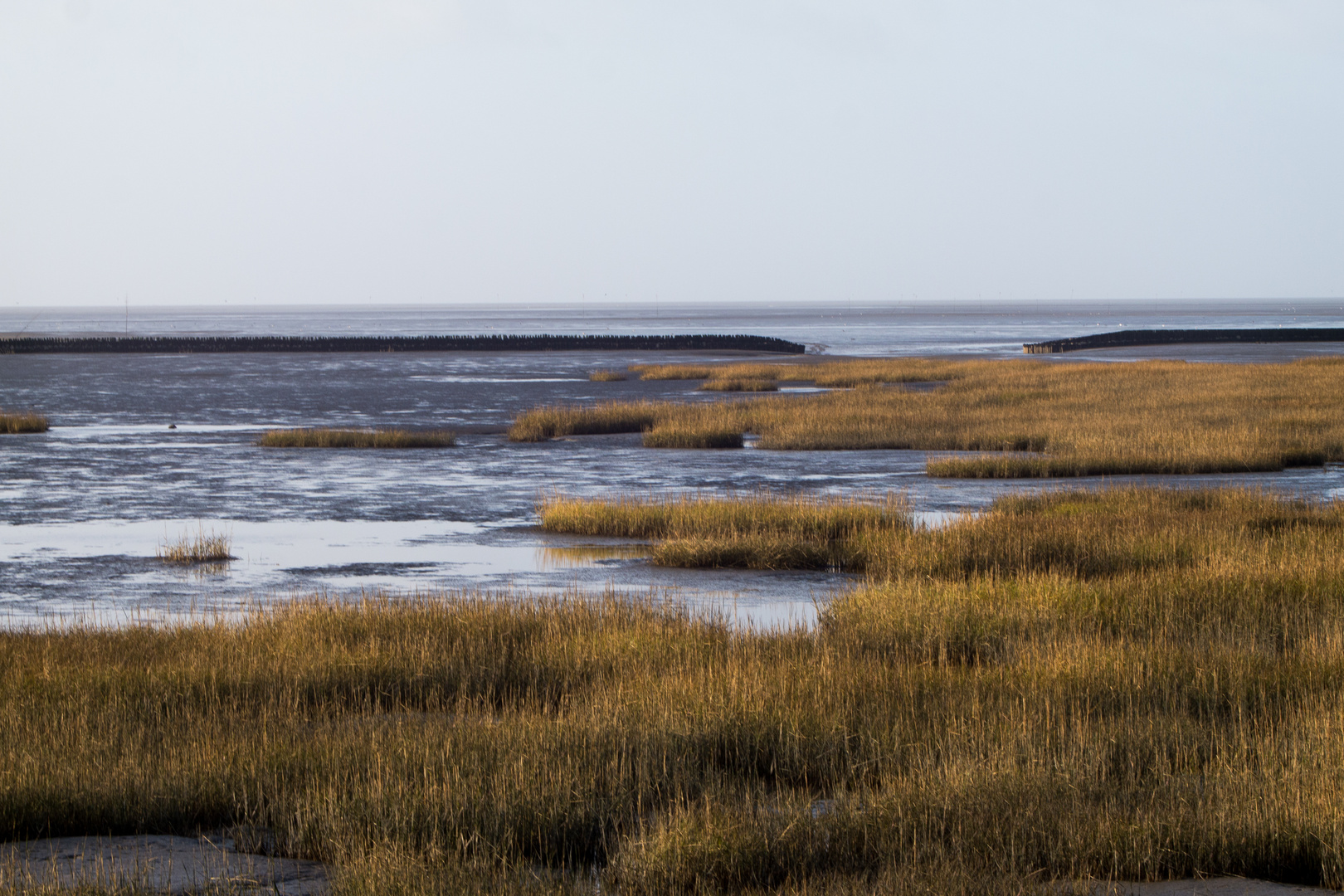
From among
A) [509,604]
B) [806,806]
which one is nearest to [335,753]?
[806,806]

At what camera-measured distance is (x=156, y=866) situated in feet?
22.1

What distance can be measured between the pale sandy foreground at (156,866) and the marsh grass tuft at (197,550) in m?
10.4

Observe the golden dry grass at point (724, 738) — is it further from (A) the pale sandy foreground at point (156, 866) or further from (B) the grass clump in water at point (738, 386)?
(B) the grass clump in water at point (738, 386)

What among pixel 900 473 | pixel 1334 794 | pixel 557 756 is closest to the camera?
pixel 1334 794

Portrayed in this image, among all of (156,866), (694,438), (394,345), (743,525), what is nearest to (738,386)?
(694,438)

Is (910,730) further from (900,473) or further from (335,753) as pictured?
(900,473)

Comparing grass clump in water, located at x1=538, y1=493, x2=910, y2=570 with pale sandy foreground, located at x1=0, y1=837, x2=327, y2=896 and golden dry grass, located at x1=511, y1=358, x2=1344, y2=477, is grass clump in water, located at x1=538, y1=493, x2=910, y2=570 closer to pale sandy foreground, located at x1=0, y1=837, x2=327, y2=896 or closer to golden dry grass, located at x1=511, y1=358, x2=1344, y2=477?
golden dry grass, located at x1=511, y1=358, x2=1344, y2=477

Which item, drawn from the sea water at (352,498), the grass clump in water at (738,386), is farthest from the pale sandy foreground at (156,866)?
the grass clump in water at (738,386)

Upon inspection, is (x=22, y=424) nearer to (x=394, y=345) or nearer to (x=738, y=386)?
(x=738, y=386)

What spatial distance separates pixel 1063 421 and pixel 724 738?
1061 inches

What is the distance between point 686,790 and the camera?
759cm

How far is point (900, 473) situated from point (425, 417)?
2002cm

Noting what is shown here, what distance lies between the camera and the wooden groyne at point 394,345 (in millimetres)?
97062

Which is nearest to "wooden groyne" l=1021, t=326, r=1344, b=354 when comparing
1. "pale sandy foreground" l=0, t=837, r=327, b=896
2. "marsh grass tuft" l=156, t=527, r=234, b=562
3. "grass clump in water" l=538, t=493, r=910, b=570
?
"grass clump in water" l=538, t=493, r=910, b=570
